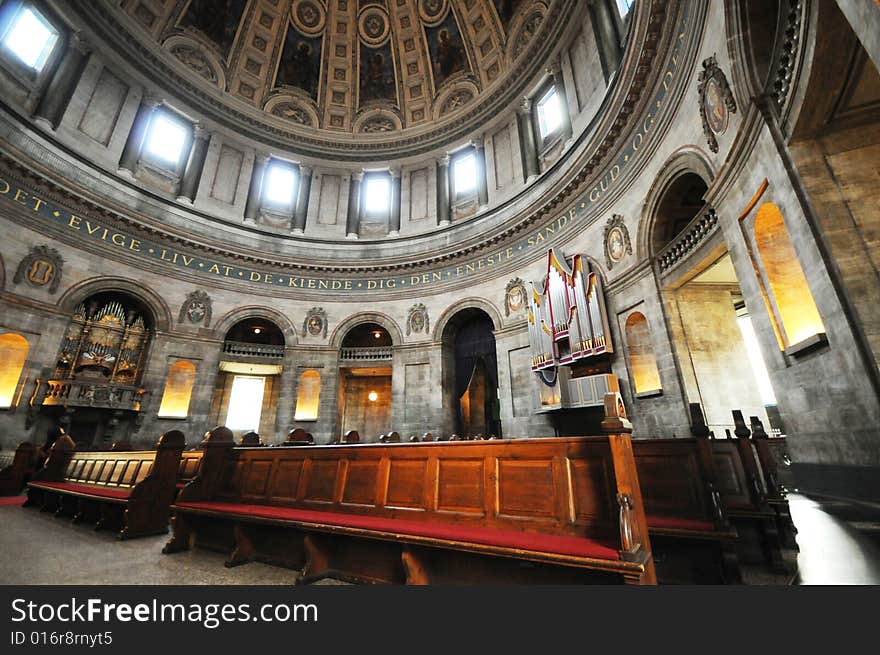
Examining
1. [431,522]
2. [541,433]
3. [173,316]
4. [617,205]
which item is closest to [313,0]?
[173,316]

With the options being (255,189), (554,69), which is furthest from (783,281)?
(255,189)

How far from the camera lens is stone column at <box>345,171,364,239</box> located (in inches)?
679

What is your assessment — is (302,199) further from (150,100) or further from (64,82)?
(64,82)

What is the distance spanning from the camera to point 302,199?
1727cm

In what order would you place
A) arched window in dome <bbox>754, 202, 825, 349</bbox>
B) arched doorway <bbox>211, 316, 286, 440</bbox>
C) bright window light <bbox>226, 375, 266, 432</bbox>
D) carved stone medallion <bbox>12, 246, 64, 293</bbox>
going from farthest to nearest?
bright window light <bbox>226, 375, 266, 432</bbox> < arched doorway <bbox>211, 316, 286, 440</bbox> < carved stone medallion <bbox>12, 246, 64, 293</bbox> < arched window in dome <bbox>754, 202, 825, 349</bbox>

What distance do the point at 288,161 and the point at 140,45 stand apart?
6323 millimetres

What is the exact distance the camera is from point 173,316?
1299cm

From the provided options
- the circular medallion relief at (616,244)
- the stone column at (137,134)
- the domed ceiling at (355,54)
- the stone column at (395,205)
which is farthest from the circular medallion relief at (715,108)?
the stone column at (137,134)

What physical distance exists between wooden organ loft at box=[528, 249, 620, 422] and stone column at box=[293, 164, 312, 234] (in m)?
11.6

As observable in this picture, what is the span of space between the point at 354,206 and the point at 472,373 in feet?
33.3

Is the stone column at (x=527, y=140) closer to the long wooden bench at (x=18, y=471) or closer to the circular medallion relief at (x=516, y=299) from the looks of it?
the circular medallion relief at (x=516, y=299)

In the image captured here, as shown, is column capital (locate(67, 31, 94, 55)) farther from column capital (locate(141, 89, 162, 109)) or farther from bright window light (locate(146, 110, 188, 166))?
bright window light (locate(146, 110, 188, 166))

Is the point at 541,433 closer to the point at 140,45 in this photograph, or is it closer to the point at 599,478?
the point at 599,478

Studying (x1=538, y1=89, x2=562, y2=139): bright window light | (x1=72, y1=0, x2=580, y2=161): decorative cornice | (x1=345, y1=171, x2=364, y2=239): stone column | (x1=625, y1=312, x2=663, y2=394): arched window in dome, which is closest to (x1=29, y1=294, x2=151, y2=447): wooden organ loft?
(x1=345, y1=171, x2=364, y2=239): stone column
